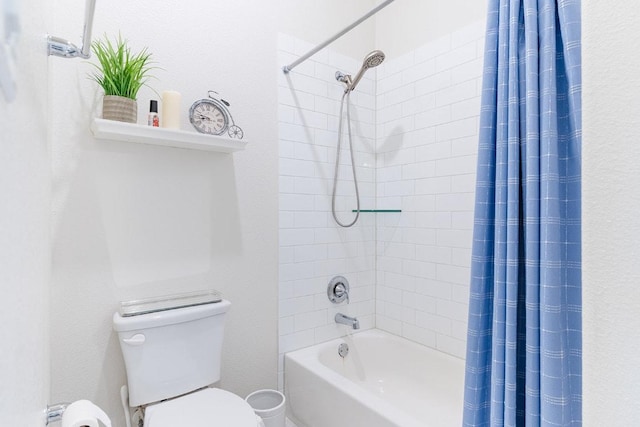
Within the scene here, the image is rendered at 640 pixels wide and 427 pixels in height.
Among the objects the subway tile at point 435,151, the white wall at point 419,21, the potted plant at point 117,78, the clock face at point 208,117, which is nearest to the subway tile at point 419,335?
the subway tile at point 435,151

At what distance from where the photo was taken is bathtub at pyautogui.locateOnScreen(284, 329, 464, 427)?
1.50 m

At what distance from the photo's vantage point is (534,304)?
88cm

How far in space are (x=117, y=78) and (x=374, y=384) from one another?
6.73ft

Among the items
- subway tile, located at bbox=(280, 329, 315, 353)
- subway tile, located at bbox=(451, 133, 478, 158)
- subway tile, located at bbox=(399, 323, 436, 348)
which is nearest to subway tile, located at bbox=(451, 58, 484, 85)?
subway tile, located at bbox=(451, 133, 478, 158)

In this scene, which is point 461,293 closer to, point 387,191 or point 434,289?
point 434,289

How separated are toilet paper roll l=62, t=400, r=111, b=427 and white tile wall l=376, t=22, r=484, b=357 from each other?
1645 millimetres

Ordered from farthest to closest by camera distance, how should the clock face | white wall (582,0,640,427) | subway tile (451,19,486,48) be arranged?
subway tile (451,19,486,48), the clock face, white wall (582,0,640,427)

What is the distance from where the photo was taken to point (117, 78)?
1400 mm

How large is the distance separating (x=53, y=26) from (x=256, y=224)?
1149 millimetres

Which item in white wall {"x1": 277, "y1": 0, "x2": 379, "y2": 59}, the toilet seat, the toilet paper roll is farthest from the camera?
white wall {"x1": 277, "y1": 0, "x2": 379, "y2": 59}

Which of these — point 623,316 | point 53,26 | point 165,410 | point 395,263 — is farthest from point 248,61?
point 623,316

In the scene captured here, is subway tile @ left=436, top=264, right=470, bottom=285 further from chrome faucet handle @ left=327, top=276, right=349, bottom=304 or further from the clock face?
the clock face

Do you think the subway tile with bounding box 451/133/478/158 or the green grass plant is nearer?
the green grass plant

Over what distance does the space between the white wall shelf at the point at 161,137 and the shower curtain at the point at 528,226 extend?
1.09 meters
